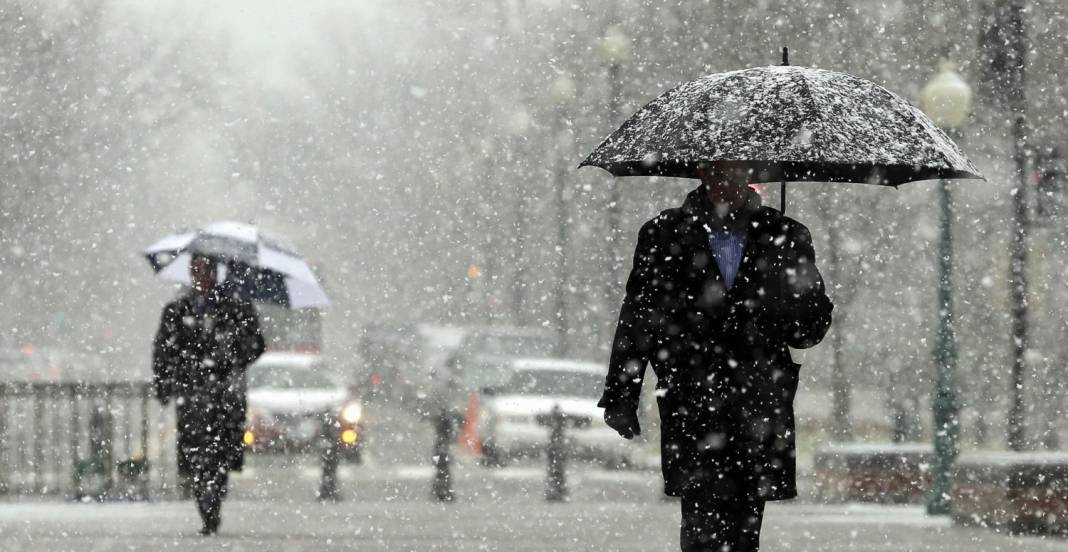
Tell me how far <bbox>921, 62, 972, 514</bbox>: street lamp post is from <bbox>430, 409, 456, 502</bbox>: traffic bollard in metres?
4.27

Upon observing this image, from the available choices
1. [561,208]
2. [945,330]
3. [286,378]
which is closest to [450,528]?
[945,330]

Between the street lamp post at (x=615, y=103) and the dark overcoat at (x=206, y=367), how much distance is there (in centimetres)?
1499

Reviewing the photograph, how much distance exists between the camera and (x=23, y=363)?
3825cm

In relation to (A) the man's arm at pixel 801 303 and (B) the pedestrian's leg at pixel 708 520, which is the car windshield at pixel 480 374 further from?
(A) the man's arm at pixel 801 303

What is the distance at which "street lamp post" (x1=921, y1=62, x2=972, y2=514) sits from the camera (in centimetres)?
1381

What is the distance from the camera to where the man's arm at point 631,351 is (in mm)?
5383

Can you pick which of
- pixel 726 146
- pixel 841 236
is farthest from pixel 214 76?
pixel 726 146

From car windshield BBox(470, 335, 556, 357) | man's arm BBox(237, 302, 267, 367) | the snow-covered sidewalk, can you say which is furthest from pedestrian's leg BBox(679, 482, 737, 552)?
car windshield BBox(470, 335, 556, 357)

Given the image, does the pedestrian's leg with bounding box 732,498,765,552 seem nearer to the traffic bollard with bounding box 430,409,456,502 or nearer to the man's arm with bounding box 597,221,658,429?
the man's arm with bounding box 597,221,658,429

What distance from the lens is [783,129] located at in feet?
19.1

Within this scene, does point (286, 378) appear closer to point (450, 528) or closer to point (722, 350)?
point (450, 528)

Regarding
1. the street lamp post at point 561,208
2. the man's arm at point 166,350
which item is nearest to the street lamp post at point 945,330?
the man's arm at point 166,350

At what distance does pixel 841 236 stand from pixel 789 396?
16963 mm

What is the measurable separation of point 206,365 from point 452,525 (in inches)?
122
